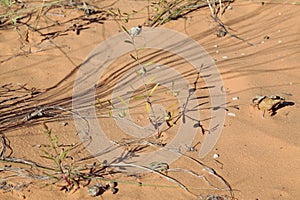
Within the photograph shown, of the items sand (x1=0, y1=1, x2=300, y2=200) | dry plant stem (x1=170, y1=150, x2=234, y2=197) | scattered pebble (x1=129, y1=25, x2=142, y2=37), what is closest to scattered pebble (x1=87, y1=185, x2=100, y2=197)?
sand (x1=0, y1=1, x2=300, y2=200)

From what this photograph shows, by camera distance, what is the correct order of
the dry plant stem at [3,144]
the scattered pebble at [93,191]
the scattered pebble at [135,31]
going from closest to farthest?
the scattered pebble at [93,191]
the dry plant stem at [3,144]
the scattered pebble at [135,31]

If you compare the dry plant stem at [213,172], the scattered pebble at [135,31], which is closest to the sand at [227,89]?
the dry plant stem at [213,172]

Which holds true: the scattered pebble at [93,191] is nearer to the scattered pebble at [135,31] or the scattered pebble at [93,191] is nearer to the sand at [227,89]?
the sand at [227,89]

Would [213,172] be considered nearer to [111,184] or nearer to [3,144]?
[111,184]

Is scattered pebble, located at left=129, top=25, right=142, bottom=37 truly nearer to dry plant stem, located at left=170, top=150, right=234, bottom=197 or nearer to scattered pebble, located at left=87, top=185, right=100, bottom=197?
dry plant stem, located at left=170, top=150, right=234, bottom=197

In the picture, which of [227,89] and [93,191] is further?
[227,89]

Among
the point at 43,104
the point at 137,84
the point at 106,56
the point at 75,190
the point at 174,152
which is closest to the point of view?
the point at 75,190

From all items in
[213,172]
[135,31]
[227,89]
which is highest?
[135,31]

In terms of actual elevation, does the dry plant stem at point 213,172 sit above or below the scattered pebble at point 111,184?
below

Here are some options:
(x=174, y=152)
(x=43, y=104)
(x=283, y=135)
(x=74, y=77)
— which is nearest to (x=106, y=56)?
(x=74, y=77)

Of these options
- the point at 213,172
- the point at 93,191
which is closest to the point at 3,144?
the point at 93,191

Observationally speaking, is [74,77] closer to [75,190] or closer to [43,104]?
[43,104]
